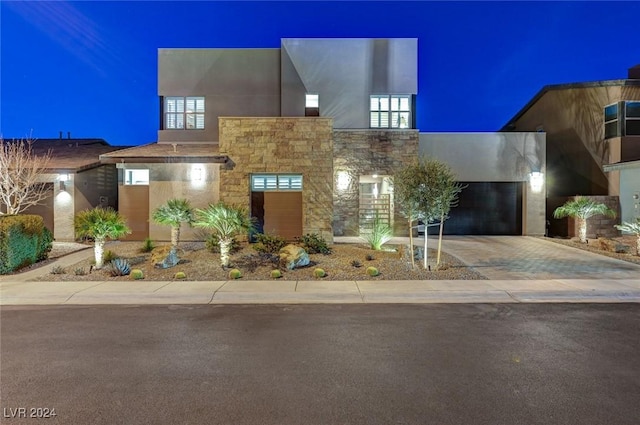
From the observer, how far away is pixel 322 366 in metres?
4.71

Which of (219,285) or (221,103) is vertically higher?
(221,103)

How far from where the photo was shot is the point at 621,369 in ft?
15.1

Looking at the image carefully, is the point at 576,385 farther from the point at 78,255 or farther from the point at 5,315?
the point at 78,255

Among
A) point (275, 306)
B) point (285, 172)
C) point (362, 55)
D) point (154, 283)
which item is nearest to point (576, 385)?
point (275, 306)

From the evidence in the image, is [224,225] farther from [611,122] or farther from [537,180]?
[611,122]

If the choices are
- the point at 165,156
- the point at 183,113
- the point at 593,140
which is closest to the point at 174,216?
the point at 165,156

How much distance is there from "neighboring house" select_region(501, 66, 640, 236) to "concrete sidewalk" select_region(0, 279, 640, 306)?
34.9ft

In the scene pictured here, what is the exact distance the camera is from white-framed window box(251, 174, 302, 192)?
15.2 metres

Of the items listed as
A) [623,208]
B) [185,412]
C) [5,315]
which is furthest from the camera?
[623,208]

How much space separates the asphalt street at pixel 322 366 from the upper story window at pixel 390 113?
12531mm

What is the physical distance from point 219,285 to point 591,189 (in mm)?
19282

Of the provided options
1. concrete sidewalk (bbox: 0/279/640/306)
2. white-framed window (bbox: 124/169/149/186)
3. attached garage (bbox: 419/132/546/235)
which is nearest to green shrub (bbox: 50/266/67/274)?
concrete sidewalk (bbox: 0/279/640/306)

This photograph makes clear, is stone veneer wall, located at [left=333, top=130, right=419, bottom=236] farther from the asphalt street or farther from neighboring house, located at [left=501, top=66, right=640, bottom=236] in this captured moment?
the asphalt street

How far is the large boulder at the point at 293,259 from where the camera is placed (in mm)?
10727
